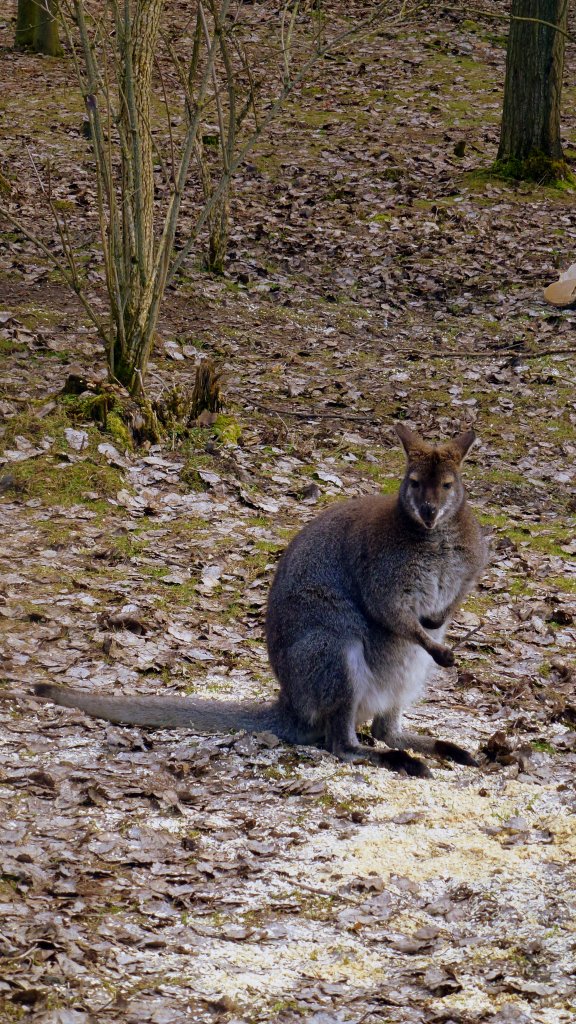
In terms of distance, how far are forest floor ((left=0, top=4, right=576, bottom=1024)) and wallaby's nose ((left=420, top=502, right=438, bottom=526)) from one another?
1.03 metres

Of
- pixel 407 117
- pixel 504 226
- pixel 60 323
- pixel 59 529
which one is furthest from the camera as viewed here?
pixel 407 117

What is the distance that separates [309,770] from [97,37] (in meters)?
5.58

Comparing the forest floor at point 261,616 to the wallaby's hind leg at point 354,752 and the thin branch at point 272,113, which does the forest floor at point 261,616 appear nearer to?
the wallaby's hind leg at point 354,752

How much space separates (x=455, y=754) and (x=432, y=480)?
132 centimetres

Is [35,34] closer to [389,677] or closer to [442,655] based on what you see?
[389,677]

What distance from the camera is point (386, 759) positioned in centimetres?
529

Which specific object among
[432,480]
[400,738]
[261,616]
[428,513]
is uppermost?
[432,480]

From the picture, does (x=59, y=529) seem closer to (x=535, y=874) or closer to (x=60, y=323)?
(x=60, y=323)

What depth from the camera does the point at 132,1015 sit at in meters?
3.22

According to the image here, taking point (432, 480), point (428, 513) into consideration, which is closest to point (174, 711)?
point (428, 513)

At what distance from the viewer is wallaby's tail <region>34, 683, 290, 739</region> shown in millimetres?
5176

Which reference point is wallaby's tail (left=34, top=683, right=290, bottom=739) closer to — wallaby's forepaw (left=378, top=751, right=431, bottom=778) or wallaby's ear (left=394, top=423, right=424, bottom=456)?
wallaby's forepaw (left=378, top=751, right=431, bottom=778)

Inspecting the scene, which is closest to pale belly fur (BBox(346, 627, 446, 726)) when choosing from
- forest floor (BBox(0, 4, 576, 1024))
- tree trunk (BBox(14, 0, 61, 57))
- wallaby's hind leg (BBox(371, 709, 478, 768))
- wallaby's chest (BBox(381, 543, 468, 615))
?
wallaby's hind leg (BBox(371, 709, 478, 768))

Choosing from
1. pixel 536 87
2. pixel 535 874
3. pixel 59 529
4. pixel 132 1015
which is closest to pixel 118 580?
pixel 59 529
